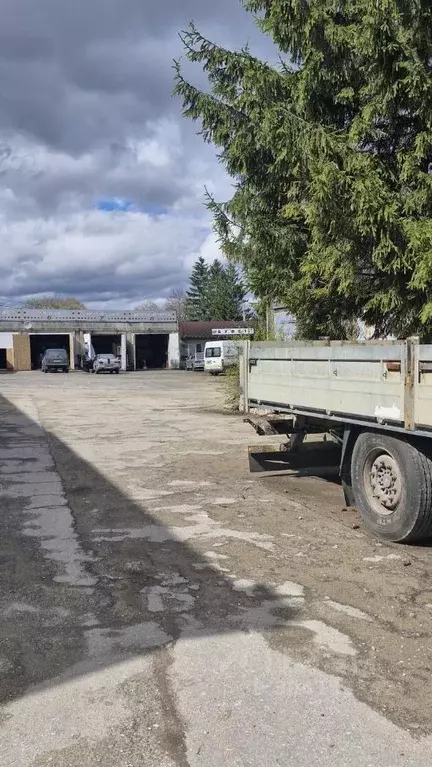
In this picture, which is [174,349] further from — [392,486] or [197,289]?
[392,486]

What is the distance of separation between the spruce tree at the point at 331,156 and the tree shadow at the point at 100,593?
4.70 meters

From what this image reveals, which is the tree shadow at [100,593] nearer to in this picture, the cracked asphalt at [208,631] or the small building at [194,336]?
the cracked asphalt at [208,631]

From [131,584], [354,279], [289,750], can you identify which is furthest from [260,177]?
[289,750]

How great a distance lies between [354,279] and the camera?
972 cm

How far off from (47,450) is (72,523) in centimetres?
569

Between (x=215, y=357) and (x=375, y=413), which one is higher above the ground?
(x=215, y=357)

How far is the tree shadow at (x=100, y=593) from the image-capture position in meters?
3.93

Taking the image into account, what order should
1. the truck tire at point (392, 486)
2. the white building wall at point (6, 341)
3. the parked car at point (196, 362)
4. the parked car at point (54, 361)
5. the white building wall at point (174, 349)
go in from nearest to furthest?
the truck tire at point (392, 486)
the parked car at point (54, 361)
the parked car at point (196, 362)
the white building wall at point (6, 341)
the white building wall at point (174, 349)

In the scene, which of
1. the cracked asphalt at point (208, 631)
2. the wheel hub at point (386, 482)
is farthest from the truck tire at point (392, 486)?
the cracked asphalt at point (208, 631)

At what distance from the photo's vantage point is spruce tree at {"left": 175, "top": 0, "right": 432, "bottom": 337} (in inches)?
335

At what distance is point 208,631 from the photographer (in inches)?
165

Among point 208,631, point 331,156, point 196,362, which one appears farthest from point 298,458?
point 196,362

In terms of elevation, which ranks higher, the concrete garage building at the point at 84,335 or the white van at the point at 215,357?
the concrete garage building at the point at 84,335

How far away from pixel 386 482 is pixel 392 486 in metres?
0.09
